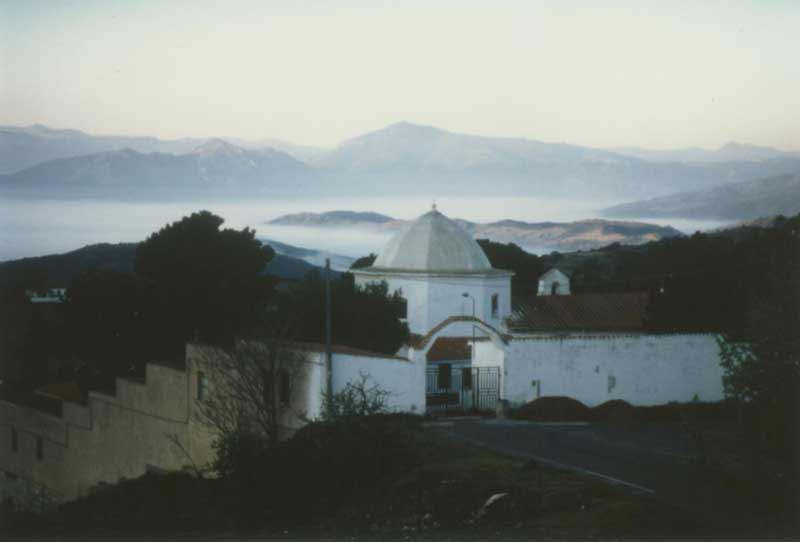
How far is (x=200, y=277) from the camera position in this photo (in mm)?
35500

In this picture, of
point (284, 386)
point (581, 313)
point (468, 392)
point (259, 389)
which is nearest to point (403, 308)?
point (581, 313)

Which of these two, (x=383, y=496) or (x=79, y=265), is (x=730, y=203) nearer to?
(x=79, y=265)

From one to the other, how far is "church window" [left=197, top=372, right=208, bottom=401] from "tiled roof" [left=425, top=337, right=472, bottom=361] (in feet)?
19.5

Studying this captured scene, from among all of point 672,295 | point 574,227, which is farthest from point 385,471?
point 574,227

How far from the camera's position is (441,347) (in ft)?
97.1

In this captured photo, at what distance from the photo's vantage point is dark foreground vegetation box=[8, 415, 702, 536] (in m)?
15.0

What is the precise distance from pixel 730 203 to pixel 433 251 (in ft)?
57.2

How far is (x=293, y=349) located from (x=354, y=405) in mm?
4193

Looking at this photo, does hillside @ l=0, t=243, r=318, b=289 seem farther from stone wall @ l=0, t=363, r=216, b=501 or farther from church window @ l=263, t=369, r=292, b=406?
church window @ l=263, t=369, r=292, b=406

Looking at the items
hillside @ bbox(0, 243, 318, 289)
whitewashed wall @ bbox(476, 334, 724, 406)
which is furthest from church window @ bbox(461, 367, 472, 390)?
hillside @ bbox(0, 243, 318, 289)

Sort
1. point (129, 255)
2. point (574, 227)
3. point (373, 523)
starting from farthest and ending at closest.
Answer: point (574, 227), point (129, 255), point (373, 523)

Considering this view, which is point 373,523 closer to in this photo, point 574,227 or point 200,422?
point 200,422

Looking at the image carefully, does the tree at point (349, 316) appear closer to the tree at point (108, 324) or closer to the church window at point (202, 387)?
the church window at point (202, 387)

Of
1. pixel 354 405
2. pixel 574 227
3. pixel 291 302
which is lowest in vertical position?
pixel 354 405
